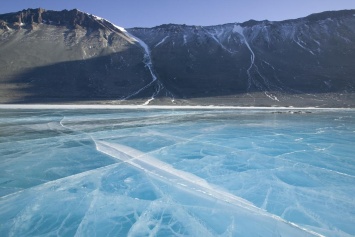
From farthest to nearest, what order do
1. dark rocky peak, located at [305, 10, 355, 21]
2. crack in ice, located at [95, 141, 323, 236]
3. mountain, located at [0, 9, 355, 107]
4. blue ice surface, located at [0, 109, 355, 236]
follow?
dark rocky peak, located at [305, 10, 355, 21], mountain, located at [0, 9, 355, 107], crack in ice, located at [95, 141, 323, 236], blue ice surface, located at [0, 109, 355, 236]

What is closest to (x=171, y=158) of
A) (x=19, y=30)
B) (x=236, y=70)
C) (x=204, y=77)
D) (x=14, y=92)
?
(x=14, y=92)

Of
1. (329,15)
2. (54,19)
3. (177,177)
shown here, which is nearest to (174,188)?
(177,177)

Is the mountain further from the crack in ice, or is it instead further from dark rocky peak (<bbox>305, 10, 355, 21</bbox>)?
the crack in ice

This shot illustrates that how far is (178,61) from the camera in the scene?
74.9 m

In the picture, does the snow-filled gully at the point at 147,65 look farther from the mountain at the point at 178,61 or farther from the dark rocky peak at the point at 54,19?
the dark rocky peak at the point at 54,19

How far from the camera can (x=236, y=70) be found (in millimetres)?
69062

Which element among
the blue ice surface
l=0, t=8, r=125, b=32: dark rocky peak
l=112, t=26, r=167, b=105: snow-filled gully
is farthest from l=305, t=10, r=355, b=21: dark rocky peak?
the blue ice surface

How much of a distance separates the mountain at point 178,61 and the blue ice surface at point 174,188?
3638 cm

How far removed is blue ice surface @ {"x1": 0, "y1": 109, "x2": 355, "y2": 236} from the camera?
18.6 feet

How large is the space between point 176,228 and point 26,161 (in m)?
6.82

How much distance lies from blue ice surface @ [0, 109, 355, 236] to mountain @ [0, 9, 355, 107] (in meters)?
36.4

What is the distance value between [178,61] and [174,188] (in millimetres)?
69636

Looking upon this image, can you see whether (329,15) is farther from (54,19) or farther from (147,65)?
(54,19)

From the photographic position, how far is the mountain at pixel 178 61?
180ft
